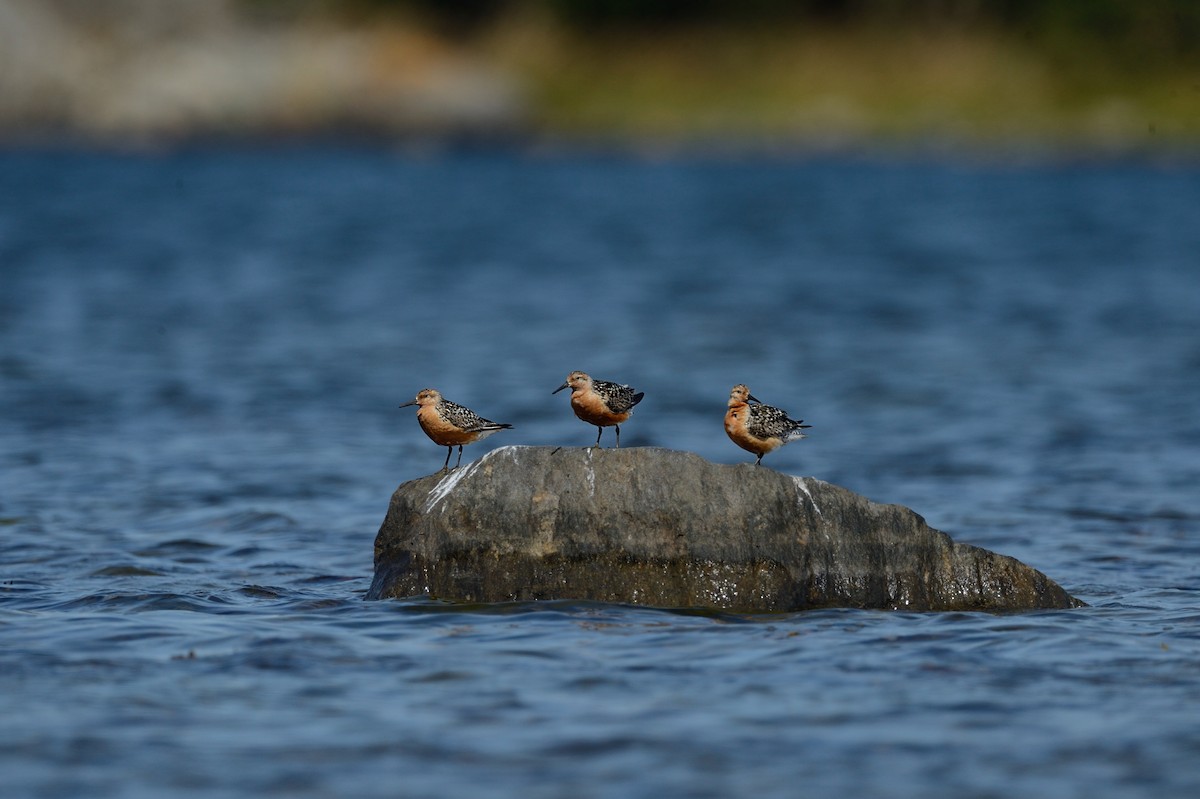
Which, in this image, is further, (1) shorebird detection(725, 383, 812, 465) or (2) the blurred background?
(2) the blurred background

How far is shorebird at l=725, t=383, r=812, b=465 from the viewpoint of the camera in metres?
10.3

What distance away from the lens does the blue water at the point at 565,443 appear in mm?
7191

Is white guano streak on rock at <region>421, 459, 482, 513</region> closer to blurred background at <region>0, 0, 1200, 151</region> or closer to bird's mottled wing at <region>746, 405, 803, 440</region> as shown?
bird's mottled wing at <region>746, 405, 803, 440</region>

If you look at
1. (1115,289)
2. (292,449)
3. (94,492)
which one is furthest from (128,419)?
(1115,289)

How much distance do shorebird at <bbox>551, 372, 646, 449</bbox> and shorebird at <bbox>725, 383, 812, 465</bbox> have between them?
66 centimetres

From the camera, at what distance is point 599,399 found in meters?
10.1

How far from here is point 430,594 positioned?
9898 mm

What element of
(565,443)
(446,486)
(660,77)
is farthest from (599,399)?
(660,77)

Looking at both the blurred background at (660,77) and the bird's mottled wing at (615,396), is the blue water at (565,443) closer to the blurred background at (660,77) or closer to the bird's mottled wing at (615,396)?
the bird's mottled wing at (615,396)

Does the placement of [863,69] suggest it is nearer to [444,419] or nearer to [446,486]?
[444,419]

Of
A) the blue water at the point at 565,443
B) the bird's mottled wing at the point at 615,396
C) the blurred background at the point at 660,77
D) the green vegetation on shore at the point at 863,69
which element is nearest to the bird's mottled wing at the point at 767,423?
the bird's mottled wing at the point at 615,396

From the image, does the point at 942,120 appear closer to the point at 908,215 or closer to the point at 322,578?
the point at 908,215

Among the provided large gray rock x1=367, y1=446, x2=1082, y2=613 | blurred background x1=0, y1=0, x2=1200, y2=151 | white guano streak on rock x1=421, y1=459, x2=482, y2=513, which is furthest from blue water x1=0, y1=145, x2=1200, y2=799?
blurred background x1=0, y1=0, x2=1200, y2=151

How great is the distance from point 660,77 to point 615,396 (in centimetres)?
6701
